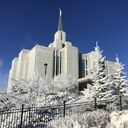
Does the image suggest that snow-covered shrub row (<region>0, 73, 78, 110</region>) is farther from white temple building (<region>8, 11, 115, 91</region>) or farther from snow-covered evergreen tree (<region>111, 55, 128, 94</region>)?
white temple building (<region>8, 11, 115, 91</region>)

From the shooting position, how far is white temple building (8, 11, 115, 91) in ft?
258

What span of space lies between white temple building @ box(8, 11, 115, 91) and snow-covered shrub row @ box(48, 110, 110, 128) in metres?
61.2

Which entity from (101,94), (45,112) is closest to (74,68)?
(101,94)

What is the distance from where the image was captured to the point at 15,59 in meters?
98.8

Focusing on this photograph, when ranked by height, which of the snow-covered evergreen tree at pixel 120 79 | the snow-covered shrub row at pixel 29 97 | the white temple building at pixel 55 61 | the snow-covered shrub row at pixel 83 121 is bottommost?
the snow-covered shrub row at pixel 83 121

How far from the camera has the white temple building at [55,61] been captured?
78.8 metres

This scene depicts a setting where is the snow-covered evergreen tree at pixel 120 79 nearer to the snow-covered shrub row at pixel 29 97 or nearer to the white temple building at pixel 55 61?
the snow-covered shrub row at pixel 29 97

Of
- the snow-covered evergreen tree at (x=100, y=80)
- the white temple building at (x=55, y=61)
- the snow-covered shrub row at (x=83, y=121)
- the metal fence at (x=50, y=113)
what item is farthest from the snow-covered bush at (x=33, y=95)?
the white temple building at (x=55, y=61)

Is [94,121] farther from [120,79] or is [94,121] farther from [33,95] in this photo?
[120,79]

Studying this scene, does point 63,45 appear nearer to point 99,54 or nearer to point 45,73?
point 45,73

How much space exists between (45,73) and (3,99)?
49.6 m

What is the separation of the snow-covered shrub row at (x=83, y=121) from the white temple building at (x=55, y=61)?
61.2 m

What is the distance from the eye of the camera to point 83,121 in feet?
41.5

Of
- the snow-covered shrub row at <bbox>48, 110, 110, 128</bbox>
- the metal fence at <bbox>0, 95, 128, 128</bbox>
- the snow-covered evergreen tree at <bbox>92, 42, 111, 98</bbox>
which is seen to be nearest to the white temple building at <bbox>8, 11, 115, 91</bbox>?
the snow-covered evergreen tree at <bbox>92, 42, 111, 98</bbox>
